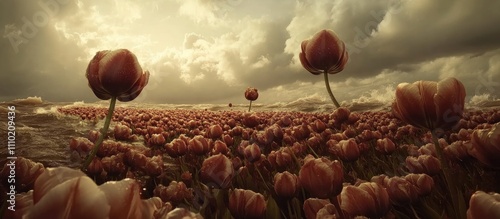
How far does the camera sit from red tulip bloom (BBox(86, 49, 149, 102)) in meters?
2.58

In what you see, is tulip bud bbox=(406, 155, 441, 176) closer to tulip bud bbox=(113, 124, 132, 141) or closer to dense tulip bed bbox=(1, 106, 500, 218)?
dense tulip bed bbox=(1, 106, 500, 218)

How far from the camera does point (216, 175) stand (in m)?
2.46

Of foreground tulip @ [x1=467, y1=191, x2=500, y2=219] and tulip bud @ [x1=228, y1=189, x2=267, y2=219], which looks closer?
foreground tulip @ [x1=467, y1=191, x2=500, y2=219]

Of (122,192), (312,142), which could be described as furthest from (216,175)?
(312,142)

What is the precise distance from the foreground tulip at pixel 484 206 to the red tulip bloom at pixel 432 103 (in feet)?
2.56

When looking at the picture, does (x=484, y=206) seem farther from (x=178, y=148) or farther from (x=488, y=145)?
(x=178, y=148)

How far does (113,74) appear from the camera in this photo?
2.58m

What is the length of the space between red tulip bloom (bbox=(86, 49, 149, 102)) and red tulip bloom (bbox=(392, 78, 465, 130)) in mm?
1934

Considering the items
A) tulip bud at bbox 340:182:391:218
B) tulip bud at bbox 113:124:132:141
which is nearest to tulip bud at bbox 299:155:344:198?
tulip bud at bbox 340:182:391:218

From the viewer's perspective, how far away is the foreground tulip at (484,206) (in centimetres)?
100

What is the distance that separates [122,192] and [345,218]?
132 cm

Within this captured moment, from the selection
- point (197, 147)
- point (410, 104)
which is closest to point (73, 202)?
point (410, 104)

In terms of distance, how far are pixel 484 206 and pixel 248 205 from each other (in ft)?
3.76

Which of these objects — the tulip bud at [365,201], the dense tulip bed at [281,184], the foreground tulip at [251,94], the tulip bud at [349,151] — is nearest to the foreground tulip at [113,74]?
the dense tulip bed at [281,184]
